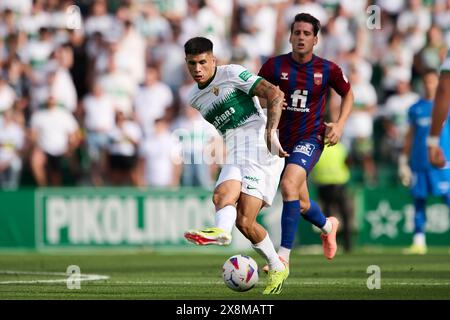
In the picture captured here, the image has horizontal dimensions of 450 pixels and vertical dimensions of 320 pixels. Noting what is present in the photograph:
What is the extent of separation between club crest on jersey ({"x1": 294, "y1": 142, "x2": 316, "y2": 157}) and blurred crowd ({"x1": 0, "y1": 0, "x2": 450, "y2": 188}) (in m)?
7.46

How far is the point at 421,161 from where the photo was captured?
18875mm


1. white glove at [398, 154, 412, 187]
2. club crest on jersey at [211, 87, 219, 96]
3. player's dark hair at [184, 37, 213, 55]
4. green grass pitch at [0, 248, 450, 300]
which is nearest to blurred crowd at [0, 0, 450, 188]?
white glove at [398, 154, 412, 187]

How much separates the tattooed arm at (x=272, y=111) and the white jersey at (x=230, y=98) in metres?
0.09

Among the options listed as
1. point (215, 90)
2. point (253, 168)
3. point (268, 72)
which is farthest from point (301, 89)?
point (253, 168)

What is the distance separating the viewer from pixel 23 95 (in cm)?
2141

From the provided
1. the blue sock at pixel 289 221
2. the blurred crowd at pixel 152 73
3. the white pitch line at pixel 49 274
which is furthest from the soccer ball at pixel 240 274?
the blurred crowd at pixel 152 73

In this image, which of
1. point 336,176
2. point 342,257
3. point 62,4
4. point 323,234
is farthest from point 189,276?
point 62,4

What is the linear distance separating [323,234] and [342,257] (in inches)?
176

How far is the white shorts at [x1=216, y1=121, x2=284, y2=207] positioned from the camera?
35.2ft

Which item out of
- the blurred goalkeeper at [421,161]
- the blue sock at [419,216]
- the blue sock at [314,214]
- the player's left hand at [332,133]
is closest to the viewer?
the player's left hand at [332,133]

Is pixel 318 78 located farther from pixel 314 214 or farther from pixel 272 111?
pixel 272 111

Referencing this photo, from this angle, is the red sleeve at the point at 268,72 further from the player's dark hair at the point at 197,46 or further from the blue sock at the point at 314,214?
the player's dark hair at the point at 197,46

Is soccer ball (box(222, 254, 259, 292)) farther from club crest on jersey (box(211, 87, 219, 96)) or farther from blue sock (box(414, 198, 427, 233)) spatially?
blue sock (box(414, 198, 427, 233))

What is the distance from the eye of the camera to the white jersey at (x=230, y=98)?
10.8 meters
